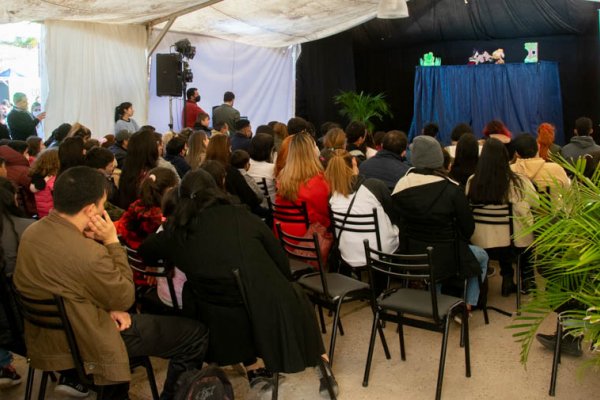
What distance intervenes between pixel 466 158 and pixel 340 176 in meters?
1.23

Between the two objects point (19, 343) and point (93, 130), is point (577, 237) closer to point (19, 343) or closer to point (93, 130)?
point (19, 343)

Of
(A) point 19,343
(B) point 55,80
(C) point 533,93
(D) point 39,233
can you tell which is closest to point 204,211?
(D) point 39,233

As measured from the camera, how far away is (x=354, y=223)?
3725mm

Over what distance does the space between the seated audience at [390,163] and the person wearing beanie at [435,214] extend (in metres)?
0.89

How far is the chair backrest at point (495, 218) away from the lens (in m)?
4.02

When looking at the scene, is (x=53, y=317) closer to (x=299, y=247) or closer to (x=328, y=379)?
(x=328, y=379)

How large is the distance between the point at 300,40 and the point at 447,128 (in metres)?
2.84

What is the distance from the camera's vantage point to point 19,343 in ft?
9.39

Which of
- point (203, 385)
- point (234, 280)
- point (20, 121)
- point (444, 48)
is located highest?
point (444, 48)

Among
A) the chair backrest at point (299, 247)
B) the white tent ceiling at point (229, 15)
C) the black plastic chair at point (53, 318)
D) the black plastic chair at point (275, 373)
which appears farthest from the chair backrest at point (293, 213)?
the white tent ceiling at point (229, 15)

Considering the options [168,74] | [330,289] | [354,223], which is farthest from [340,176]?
[168,74]

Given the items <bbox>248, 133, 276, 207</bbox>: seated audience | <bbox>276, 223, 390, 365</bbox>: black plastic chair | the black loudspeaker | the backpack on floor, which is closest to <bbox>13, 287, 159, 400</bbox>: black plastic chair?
the backpack on floor

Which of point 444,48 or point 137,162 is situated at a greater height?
point 444,48

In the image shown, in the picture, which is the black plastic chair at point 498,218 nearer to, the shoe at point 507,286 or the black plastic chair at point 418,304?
the shoe at point 507,286
